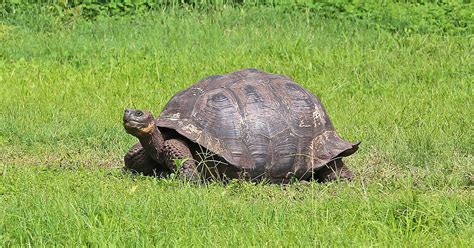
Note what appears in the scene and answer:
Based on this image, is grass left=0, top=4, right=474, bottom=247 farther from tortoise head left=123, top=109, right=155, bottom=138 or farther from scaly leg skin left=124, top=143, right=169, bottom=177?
tortoise head left=123, top=109, right=155, bottom=138

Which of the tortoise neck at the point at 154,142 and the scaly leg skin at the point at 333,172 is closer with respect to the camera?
the tortoise neck at the point at 154,142

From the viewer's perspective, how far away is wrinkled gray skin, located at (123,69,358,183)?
6602 mm

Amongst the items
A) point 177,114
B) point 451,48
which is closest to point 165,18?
point 451,48

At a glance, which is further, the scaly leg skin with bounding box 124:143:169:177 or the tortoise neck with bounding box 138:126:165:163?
the scaly leg skin with bounding box 124:143:169:177

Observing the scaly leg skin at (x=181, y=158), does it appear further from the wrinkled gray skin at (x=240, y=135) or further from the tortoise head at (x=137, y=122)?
the tortoise head at (x=137, y=122)

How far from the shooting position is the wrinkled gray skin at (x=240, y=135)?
6.60 meters

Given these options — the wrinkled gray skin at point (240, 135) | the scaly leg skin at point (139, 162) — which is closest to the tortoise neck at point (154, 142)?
the wrinkled gray skin at point (240, 135)

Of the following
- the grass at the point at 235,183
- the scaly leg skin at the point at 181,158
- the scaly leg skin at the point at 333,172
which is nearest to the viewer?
the grass at the point at 235,183

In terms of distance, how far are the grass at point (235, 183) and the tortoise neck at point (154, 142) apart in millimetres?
237

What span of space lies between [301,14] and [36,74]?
138 inches

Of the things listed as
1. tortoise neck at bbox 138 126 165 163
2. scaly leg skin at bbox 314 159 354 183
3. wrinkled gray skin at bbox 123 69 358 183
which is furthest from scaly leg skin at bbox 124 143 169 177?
scaly leg skin at bbox 314 159 354 183

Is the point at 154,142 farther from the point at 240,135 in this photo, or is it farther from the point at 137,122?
the point at 240,135

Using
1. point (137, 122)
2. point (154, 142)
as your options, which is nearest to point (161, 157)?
point (154, 142)

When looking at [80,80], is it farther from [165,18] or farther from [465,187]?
[465,187]
